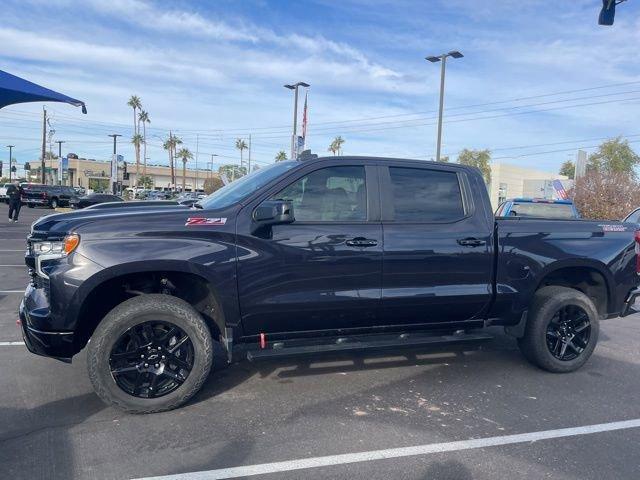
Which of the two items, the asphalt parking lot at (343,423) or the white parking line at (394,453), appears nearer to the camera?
the white parking line at (394,453)

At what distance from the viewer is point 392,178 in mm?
4914

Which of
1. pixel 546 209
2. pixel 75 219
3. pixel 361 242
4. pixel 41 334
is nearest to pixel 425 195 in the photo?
pixel 361 242

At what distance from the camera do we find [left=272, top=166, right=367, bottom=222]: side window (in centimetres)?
459

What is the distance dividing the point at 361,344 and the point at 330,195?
1.30m

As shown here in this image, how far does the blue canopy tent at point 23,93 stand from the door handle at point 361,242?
5.97m

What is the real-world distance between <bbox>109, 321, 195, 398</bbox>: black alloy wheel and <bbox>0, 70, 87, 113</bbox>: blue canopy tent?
5.37m

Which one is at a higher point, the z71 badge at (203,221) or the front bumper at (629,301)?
the z71 badge at (203,221)

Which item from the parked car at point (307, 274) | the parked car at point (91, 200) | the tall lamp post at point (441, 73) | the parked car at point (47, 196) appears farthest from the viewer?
the parked car at point (47, 196)

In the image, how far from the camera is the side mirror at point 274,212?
4.19 m

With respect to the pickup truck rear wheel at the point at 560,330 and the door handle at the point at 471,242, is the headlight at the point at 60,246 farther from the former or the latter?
the pickup truck rear wheel at the point at 560,330

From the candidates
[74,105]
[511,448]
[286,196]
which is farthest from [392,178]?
[74,105]

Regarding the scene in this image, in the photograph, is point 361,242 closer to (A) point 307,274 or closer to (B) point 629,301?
A: (A) point 307,274

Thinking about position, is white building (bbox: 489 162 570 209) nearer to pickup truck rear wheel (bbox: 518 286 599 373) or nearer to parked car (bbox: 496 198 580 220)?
parked car (bbox: 496 198 580 220)

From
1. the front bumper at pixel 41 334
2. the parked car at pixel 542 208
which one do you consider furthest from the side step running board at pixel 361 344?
the parked car at pixel 542 208
